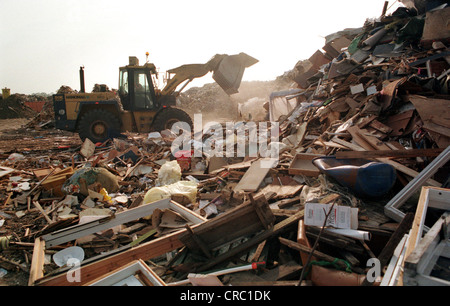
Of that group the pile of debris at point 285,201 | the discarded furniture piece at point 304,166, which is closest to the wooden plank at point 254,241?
the pile of debris at point 285,201

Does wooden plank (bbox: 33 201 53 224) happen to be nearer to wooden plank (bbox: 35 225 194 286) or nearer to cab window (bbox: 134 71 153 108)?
wooden plank (bbox: 35 225 194 286)

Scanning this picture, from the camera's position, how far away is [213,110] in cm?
2227

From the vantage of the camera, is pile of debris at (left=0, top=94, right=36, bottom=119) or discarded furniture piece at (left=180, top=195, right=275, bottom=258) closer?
discarded furniture piece at (left=180, top=195, right=275, bottom=258)

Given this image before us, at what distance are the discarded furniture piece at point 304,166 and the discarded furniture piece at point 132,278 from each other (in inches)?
118

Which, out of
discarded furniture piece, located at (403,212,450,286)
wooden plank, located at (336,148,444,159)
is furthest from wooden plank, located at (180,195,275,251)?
wooden plank, located at (336,148,444,159)

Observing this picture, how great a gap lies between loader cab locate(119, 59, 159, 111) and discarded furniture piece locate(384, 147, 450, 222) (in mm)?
8503

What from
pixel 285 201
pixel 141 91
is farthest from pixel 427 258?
pixel 141 91

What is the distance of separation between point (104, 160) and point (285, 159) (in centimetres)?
489

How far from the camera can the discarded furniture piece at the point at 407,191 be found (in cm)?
302

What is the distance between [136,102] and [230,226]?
25.7ft

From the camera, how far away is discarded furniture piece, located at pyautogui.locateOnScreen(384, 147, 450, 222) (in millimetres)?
3020

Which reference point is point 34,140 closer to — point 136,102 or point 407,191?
point 136,102

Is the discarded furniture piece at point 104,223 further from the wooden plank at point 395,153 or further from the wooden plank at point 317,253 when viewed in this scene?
the wooden plank at point 395,153
